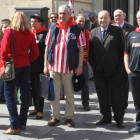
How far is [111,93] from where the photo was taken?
606 centimetres

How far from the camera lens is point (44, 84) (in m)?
6.06

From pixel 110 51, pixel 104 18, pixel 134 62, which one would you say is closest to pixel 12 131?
pixel 110 51

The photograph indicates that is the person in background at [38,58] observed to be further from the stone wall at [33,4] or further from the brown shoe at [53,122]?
the stone wall at [33,4]

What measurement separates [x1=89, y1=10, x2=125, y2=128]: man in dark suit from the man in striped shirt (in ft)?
0.83

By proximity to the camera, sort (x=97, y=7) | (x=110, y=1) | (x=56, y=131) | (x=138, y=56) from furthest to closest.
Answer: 1. (x=110, y=1)
2. (x=97, y=7)
3. (x=56, y=131)
4. (x=138, y=56)

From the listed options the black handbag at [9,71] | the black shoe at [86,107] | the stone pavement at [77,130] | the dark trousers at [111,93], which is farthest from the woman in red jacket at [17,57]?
the black shoe at [86,107]

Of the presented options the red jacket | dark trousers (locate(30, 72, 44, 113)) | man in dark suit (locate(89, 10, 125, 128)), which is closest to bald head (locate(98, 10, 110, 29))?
man in dark suit (locate(89, 10, 125, 128))

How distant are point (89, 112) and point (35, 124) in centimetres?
131

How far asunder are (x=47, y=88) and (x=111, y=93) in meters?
1.07

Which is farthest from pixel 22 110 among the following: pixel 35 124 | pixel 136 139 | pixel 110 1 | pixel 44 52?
pixel 110 1

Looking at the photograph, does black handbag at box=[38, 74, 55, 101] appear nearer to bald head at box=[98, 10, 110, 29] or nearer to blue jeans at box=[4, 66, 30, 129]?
blue jeans at box=[4, 66, 30, 129]

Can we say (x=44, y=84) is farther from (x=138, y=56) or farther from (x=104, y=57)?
(x=138, y=56)

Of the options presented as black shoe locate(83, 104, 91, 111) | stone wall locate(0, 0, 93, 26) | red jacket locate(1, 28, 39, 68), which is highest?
stone wall locate(0, 0, 93, 26)

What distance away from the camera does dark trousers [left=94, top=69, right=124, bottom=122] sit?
235 inches
